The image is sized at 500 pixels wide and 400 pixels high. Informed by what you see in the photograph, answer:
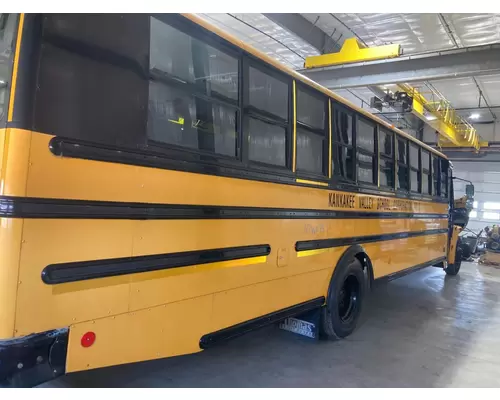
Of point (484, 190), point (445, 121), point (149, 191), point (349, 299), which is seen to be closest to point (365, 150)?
point (349, 299)

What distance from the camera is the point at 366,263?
4.39 metres

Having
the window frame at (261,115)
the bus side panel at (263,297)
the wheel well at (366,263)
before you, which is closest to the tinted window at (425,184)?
the wheel well at (366,263)

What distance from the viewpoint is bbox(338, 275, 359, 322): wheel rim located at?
422 cm

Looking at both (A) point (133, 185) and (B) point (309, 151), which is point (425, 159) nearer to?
(B) point (309, 151)

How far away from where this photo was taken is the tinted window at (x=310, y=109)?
328 cm

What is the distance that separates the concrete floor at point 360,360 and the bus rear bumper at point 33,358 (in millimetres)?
407

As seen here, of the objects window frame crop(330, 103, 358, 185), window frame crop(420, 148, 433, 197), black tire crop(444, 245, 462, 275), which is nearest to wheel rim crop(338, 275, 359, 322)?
window frame crop(330, 103, 358, 185)

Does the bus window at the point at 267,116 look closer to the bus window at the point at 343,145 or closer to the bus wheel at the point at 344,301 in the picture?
the bus window at the point at 343,145

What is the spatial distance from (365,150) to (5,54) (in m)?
3.43

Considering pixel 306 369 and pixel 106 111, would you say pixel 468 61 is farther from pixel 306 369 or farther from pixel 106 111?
pixel 106 111

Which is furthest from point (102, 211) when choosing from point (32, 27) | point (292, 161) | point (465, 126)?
point (465, 126)

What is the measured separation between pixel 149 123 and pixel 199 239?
0.73 meters

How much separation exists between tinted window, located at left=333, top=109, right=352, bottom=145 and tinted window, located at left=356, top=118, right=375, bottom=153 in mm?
191

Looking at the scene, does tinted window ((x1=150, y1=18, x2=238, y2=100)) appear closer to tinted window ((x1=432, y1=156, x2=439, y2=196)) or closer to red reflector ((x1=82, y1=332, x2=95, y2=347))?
red reflector ((x1=82, y1=332, x2=95, y2=347))
